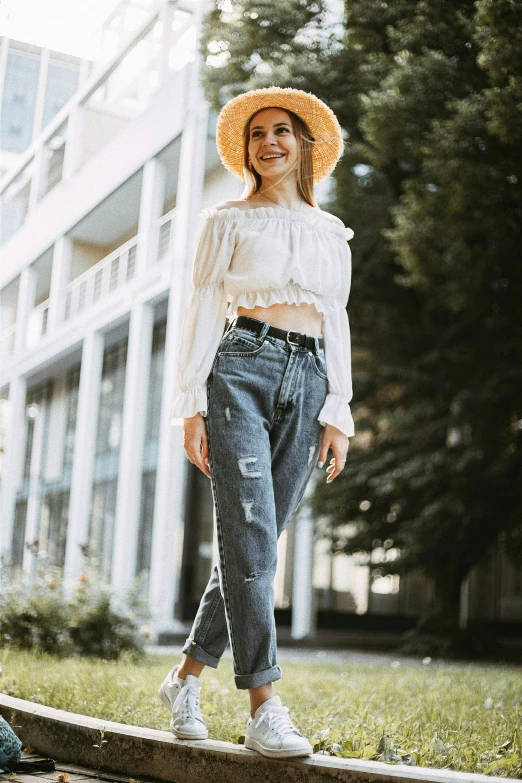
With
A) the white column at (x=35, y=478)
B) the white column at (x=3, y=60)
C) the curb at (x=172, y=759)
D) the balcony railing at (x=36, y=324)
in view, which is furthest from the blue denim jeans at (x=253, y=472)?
the white column at (x=35, y=478)

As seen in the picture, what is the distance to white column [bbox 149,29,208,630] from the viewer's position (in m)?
10.0

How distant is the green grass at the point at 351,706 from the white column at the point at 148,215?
5.23 metres

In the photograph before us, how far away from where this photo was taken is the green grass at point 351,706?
106 inches

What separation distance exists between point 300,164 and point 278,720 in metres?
1.65

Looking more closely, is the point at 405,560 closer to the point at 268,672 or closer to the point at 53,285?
the point at 53,285

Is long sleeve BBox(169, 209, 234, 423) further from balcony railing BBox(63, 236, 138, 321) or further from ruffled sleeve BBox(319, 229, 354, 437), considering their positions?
balcony railing BBox(63, 236, 138, 321)

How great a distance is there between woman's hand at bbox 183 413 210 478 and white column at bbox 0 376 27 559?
5.67 metres

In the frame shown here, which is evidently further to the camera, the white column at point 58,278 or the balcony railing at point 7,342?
the white column at point 58,278

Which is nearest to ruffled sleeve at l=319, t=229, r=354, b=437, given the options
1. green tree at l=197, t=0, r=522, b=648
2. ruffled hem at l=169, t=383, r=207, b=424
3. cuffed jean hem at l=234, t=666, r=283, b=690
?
ruffled hem at l=169, t=383, r=207, b=424

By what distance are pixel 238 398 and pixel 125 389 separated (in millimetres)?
7991

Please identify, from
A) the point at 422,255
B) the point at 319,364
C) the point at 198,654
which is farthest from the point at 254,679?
the point at 422,255

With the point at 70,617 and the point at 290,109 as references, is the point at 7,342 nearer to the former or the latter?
the point at 70,617

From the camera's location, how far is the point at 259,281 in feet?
8.91

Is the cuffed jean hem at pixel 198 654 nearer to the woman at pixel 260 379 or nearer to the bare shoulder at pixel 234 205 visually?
the woman at pixel 260 379
